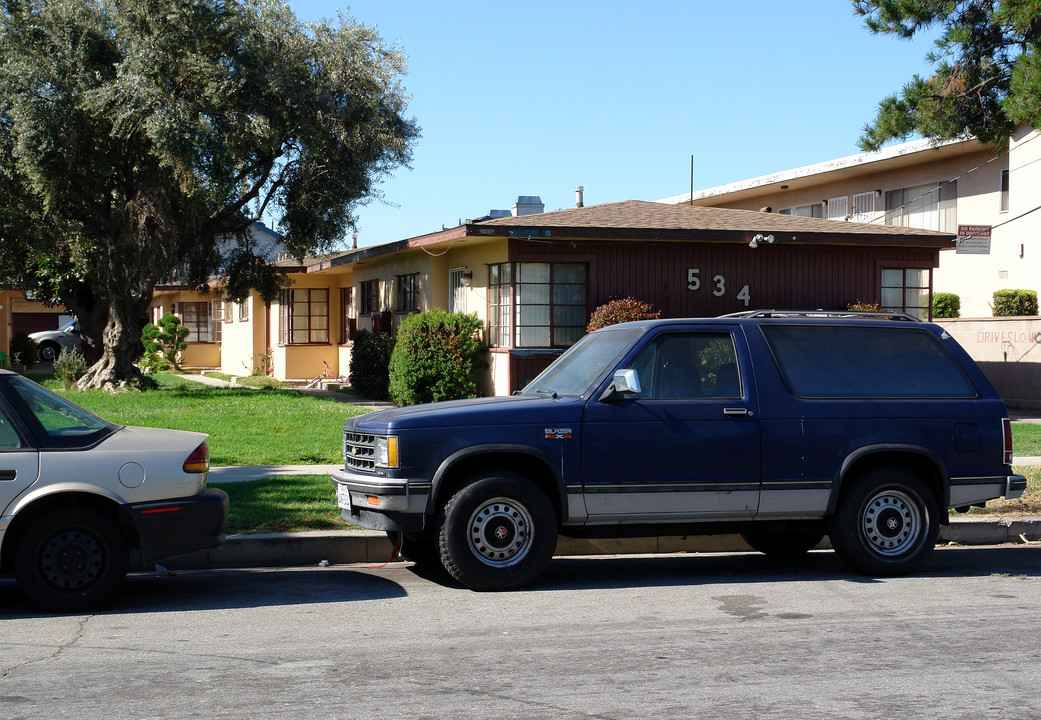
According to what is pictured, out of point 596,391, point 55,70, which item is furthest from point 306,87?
point 596,391

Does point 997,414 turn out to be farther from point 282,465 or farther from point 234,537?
point 282,465

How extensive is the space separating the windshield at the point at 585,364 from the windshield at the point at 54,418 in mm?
3297

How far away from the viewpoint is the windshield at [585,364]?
26.5 feet

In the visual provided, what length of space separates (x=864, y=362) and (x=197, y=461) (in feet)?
16.5

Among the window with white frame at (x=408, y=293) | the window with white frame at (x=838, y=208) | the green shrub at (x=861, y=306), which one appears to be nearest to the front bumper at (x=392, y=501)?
the green shrub at (x=861, y=306)

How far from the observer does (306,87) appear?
2141 centimetres

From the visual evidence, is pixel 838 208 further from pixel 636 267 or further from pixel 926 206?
pixel 636 267

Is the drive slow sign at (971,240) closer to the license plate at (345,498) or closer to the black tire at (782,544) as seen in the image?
the black tire at (782,544)

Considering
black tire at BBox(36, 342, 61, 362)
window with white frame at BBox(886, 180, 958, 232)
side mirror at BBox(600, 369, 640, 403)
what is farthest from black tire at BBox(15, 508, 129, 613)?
black tire at BBox(36, 342, 61, 362)

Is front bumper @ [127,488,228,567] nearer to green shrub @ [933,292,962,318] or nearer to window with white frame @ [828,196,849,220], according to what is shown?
green shrub @ [933,292,962,318]

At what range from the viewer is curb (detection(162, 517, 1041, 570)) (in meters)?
8.64

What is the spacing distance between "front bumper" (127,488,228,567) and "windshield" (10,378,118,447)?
0.64 m

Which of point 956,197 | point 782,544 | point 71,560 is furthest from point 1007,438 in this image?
point 956,197

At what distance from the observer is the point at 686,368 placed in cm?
807
